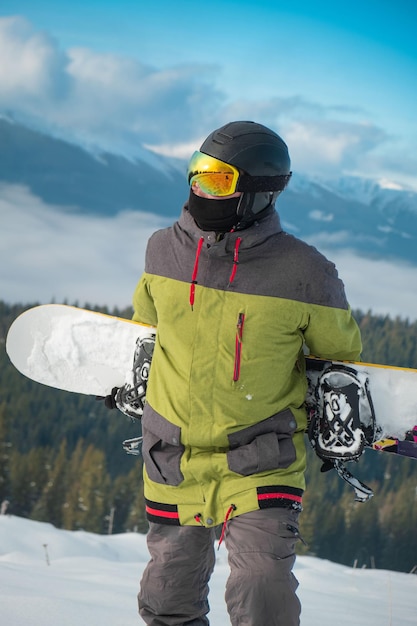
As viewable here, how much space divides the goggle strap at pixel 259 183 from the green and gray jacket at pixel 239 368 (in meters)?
0.10

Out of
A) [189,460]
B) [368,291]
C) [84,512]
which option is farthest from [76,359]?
[368,291]

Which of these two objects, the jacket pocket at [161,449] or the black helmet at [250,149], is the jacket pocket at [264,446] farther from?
the black helmet at [250,149]

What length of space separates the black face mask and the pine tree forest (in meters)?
41.1

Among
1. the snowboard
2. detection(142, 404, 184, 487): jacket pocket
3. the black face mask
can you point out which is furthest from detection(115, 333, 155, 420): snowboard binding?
the black face mask

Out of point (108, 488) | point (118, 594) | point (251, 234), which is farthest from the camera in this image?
point (108, 488)

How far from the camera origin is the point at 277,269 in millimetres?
2375

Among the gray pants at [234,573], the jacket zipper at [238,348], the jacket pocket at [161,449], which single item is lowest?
the gray pants at [234,573]

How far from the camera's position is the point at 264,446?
233 cm

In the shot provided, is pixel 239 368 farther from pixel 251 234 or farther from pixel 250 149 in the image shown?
pixel 250 149

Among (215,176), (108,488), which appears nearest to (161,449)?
(215,176)

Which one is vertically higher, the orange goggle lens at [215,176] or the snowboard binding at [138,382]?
the orange goggle lens at [215,176]

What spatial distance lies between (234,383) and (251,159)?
0.74m

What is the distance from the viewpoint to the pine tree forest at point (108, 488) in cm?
4922

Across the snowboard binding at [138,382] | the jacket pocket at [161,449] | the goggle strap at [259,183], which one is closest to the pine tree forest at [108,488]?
the snowboard binding at [138,382]
